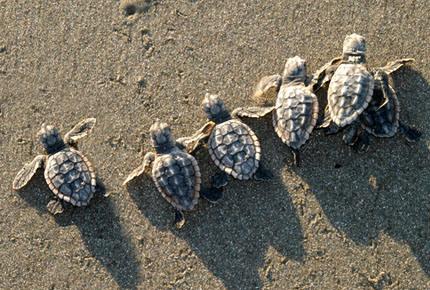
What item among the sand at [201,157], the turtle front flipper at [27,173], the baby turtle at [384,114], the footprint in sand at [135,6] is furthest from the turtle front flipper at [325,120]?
the turtle front flipper at [27,173]

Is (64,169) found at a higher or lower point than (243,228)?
higher

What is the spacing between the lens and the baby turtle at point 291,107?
14.3 feet

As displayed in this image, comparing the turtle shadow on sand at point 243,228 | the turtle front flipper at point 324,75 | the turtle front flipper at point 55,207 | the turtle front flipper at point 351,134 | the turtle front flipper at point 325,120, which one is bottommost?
the turtle shadow on sand at point 243,228

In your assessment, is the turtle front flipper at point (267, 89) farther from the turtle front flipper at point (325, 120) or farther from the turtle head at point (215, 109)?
the turtle front flipper at point (325, 120)

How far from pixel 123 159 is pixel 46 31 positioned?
1.29 metres

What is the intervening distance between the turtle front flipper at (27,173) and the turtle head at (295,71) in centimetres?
209

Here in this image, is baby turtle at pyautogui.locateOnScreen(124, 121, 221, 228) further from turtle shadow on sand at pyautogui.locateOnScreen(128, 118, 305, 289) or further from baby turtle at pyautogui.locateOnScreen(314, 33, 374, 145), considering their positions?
baby turtle at pyautogui.locateOnScreen(314, 33, 374, 145)

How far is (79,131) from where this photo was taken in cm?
461

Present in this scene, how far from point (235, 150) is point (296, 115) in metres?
0.54

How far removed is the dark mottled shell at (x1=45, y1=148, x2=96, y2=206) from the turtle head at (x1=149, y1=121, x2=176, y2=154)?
0.58 metres

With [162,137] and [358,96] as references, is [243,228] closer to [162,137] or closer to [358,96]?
[162,137]

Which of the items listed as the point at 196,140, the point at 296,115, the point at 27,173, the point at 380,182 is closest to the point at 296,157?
the point at 296,115

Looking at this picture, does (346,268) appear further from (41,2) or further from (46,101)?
(41,2)

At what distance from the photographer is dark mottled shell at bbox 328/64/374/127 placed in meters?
4.25
